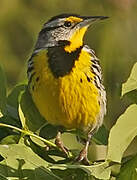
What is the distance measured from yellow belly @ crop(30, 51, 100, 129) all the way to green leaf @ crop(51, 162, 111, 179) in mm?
522

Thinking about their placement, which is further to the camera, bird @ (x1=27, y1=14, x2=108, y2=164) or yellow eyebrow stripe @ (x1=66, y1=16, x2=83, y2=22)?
yellow eyebrow stripe @ (x1=66, y1=16, x2=83, y2=22)

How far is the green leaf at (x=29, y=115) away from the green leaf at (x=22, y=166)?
6.4 inches

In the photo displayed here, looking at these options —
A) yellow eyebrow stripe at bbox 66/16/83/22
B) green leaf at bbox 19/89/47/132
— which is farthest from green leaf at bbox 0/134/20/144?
yellow eyebrow stripe at bbox 66/16/83/22

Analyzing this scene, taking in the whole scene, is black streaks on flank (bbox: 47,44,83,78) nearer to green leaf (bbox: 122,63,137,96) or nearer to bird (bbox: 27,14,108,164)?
bird (bbox: 27,14,108,164)

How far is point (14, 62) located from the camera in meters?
3.27

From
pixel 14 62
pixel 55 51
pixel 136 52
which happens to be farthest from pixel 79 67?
pixel 14 62

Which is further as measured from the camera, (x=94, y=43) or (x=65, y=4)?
(x=65, y=4)

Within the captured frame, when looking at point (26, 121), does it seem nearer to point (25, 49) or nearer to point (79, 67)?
point (79, 67)

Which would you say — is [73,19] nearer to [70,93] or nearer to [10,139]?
[70,93]

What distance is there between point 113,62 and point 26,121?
5.04 ft

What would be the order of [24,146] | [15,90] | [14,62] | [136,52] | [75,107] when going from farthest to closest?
1. [14,62]
2. [136,52]
3. [75,107]
4. [15,90]
5. [24,146]

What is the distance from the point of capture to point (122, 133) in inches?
54.8

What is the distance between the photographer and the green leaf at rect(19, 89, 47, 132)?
1.57 meters

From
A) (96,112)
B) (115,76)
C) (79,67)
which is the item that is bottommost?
(115,76)
